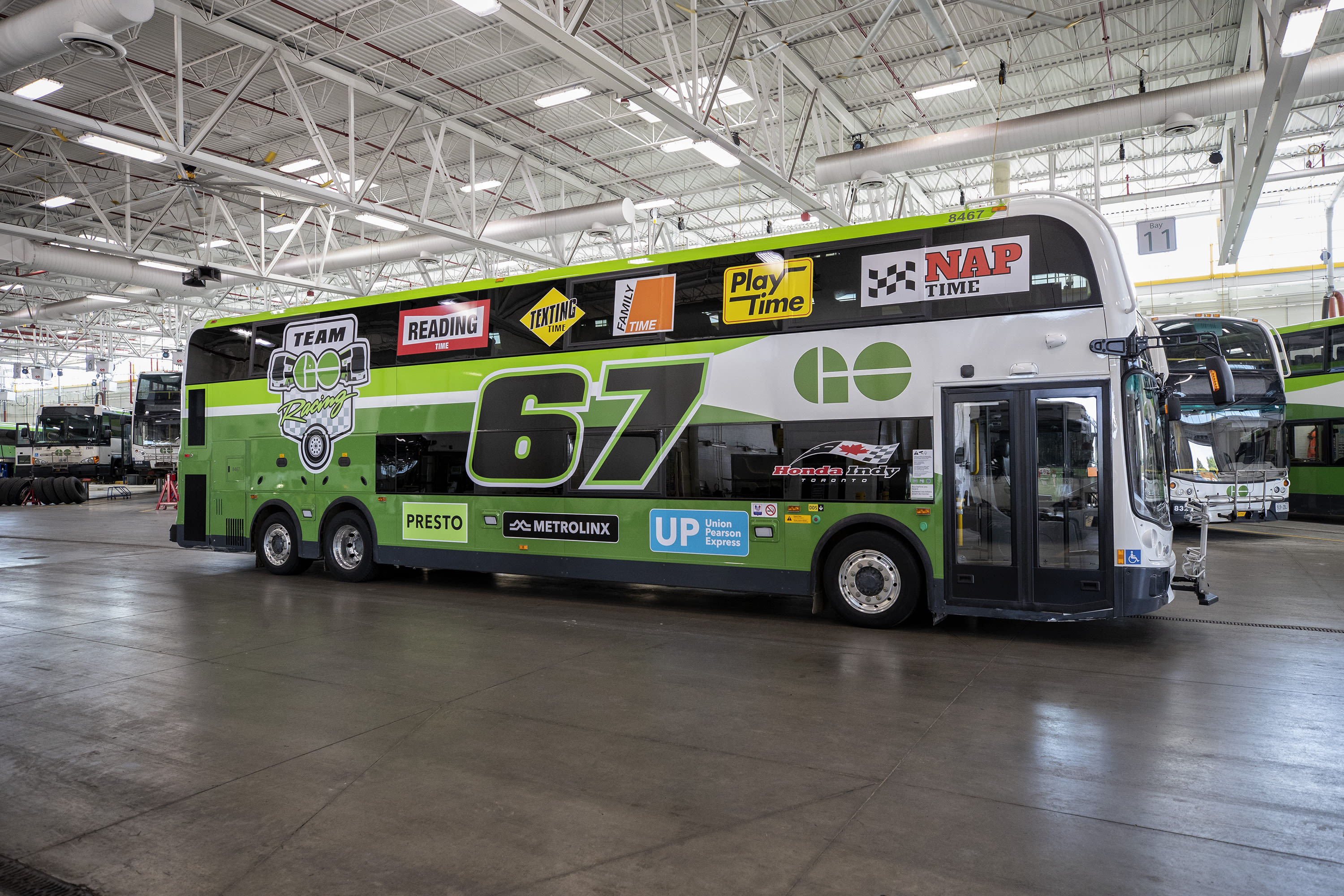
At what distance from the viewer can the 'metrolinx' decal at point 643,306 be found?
842cm

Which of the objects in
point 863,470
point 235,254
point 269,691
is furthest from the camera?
point 235,254

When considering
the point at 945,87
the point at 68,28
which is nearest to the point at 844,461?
the point at 945,87

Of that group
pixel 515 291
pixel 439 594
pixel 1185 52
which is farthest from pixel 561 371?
pixel 1185 52

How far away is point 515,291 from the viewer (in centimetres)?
940

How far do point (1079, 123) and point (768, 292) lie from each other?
30.6 feet

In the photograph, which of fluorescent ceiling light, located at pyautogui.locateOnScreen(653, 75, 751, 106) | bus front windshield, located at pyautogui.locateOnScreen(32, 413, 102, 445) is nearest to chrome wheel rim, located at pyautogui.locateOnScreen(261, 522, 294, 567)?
fluorescent ceiling light, located at pyautogui.locateOnScreen(653, 75, 751, 106)

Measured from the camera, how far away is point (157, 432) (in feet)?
109

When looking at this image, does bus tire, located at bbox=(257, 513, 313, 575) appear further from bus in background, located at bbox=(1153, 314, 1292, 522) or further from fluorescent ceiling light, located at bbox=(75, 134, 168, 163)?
bus in background, located at bbox=(1153, 314, 1292, 522)

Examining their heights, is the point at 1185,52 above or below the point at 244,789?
above

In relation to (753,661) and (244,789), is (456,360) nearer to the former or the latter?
(753,661)

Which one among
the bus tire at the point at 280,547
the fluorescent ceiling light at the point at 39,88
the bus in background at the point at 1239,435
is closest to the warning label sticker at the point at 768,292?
the bus tire at the point at 280,547

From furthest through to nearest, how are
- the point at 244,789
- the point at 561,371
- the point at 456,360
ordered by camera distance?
the point at 456,360 < the point at 561,371 < the point at 244,789

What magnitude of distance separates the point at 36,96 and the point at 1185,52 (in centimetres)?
2041

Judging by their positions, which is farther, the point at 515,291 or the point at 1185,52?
the point at 1185,52
